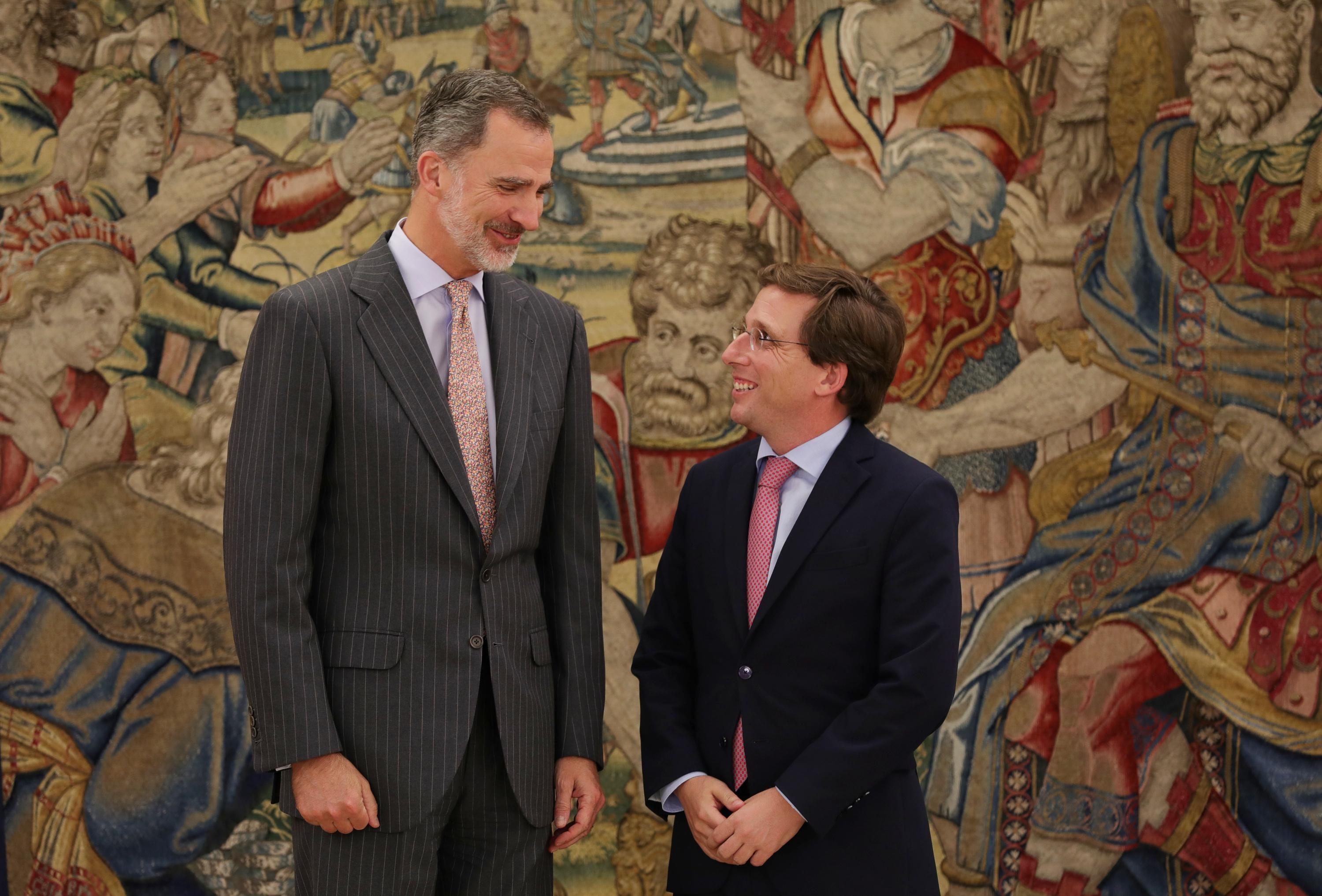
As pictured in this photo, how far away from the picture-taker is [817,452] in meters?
2.53

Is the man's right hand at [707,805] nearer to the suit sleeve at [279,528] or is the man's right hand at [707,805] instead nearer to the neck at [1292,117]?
the suit sleeve at [279,528]

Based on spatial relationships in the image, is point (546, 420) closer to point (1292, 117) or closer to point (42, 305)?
point (42, 305)

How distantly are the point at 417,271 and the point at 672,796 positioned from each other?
1247mm

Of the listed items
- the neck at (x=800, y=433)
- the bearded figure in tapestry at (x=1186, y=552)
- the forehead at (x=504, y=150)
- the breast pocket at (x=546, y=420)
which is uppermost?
the forehead at (x=504, y=150)

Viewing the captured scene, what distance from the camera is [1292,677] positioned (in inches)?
149

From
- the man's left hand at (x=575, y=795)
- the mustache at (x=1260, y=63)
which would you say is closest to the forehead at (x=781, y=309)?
the man's left hand at (x=575, y=795)

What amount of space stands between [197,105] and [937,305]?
2.58 m

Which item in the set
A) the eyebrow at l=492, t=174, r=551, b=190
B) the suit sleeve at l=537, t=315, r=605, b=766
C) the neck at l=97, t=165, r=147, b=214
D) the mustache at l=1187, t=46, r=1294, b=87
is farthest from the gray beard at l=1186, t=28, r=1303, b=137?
the neck at l=97, t=165, r=147, b=214

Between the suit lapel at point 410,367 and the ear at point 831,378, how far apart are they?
0.78 meters

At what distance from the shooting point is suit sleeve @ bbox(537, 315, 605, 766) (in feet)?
8.22

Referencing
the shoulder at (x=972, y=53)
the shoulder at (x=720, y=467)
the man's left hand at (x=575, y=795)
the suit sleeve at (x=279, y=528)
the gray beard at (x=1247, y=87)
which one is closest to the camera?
the suit sleeve at (x=279, y=528)

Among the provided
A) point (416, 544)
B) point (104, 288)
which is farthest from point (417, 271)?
point (104, 288)

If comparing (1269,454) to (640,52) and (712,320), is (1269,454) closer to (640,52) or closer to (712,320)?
(712,320)

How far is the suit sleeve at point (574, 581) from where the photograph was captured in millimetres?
2506
